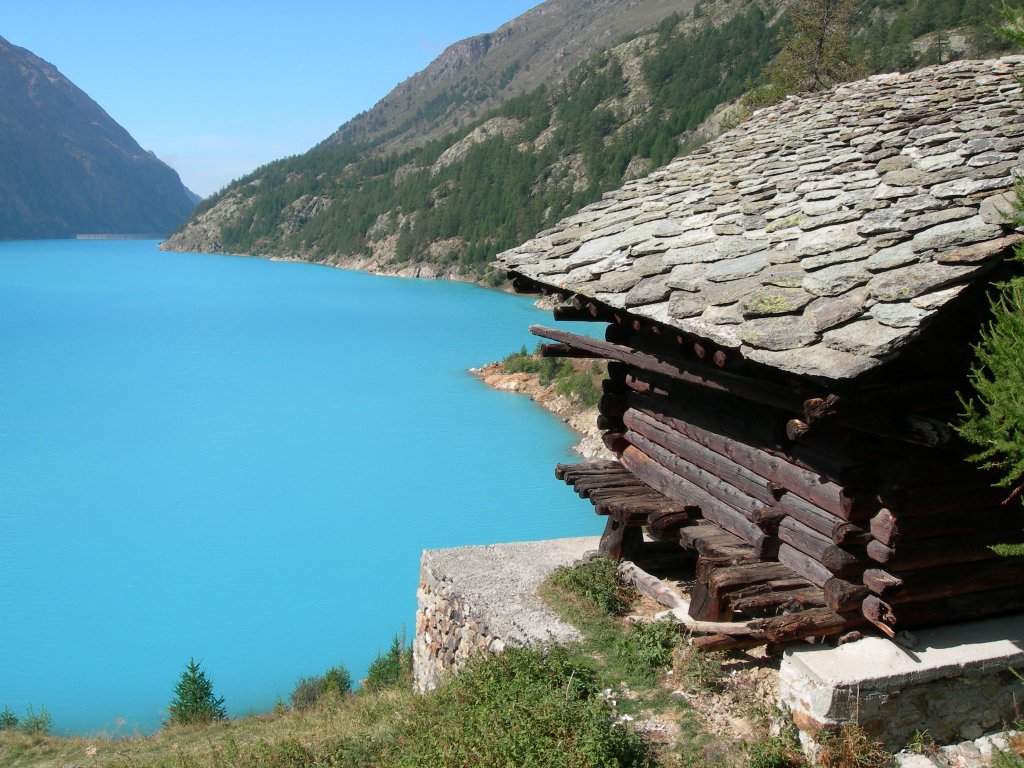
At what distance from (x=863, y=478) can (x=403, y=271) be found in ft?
307

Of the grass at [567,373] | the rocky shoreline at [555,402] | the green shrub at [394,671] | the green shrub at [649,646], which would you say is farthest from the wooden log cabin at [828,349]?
the grass at [567,373]

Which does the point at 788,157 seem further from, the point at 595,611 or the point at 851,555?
the point at 595,611

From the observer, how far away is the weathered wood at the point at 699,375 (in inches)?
215

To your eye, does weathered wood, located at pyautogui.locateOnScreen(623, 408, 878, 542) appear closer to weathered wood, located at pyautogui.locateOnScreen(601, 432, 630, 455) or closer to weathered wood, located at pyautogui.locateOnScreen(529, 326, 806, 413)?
weathered wood, located at pyautogui.locateOnScreen(601, 432, 630, 455)

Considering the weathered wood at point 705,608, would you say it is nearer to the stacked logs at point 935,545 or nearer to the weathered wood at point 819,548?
the weathered wood at point 819,548

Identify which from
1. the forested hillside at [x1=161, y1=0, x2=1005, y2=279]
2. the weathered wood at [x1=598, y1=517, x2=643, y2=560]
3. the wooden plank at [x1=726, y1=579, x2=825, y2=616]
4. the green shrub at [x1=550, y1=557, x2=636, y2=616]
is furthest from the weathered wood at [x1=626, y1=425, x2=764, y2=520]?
the forested hillside at [x1=161, y1=0, x2=1005, y2=279]

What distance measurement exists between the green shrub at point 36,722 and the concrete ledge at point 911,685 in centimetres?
934

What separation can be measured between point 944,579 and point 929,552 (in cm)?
27

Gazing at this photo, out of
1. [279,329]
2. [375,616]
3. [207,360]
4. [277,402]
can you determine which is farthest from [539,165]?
[375,616]

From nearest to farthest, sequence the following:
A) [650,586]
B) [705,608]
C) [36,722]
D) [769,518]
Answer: [769,518], [705,608], [650,586], [36,722]

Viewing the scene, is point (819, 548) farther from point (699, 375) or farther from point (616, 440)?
point (616, 440)

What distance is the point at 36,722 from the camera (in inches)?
439

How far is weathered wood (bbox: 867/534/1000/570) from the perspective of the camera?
532cm

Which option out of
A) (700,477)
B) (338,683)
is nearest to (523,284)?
(700,477)
